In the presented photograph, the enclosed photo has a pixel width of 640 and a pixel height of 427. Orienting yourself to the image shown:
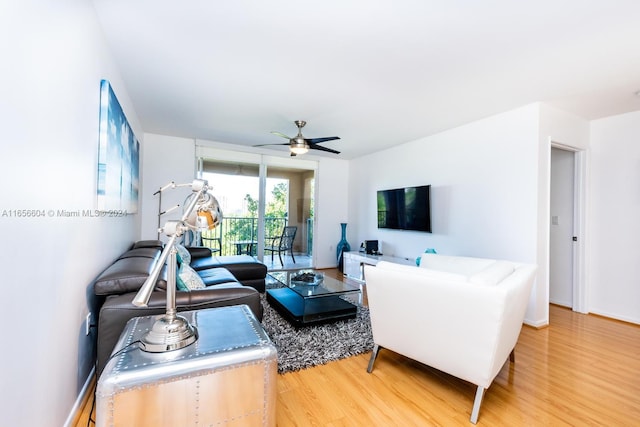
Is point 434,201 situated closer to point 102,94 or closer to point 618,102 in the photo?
point 618,102

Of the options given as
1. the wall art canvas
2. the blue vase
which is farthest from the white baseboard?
the blue vase

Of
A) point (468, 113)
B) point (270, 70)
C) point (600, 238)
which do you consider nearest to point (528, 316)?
point (600, 238)

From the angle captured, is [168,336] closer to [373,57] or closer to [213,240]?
[373,57]

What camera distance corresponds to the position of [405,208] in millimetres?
4629

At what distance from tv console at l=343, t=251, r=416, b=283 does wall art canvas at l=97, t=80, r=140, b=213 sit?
10.8 ft

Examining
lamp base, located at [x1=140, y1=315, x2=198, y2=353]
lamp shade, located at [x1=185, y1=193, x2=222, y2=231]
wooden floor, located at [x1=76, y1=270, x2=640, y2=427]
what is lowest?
wooden floor, located at [x1=76, y1=270, x2=640, y2=427]

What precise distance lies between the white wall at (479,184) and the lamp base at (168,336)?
3.36m

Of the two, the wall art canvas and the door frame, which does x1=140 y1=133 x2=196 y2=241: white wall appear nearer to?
the wall art canvas

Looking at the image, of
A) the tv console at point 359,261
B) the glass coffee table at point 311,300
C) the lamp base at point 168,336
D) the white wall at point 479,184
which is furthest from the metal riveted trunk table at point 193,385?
the tv console at point 359,261

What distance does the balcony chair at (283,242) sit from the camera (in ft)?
18.5

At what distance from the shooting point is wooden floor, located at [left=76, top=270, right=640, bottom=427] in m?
1.66

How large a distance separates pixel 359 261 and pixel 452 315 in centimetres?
326

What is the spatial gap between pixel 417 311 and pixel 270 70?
222 cm

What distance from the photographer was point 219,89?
289cm
